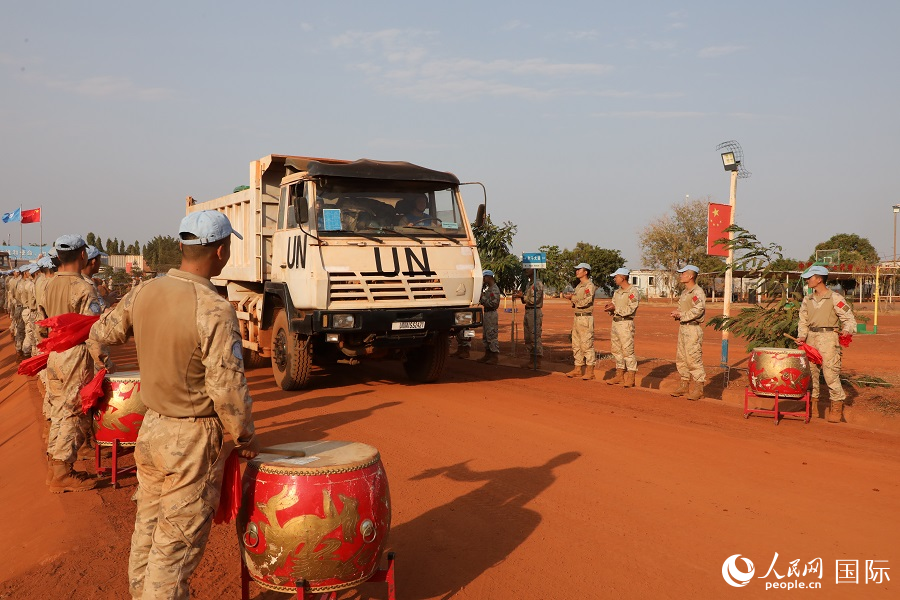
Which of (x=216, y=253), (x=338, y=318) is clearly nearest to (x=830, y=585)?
(x=216, y=253)

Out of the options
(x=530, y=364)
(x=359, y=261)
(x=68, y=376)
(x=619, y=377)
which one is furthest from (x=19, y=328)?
(x=619, y=377)

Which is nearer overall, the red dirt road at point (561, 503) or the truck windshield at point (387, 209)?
the red dirt road at point (561, 503)

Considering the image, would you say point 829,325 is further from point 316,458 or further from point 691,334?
point 316,458

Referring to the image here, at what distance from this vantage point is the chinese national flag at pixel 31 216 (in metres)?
32.2

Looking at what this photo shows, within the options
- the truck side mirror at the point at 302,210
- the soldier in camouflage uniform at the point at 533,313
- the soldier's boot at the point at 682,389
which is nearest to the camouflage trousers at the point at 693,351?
the soldier's boot at the point at 682,389

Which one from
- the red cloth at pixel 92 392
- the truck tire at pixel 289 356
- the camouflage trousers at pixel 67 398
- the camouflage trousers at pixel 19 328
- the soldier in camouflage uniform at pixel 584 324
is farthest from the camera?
the camouflage trousers at pixel 19 328

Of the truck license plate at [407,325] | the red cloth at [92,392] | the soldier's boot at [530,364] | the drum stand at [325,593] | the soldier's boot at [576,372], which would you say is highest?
the truck license plate at [407,325]

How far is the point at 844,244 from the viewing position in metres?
86.8

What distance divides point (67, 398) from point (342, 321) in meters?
4.05

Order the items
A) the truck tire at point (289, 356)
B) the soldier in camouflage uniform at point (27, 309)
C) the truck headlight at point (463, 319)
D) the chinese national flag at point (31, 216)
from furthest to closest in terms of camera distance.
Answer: the chinese national flag at point (31, 216) < the soldier in camouflage uniform at point (27, 309) < the truck tire at point (289, 356) < the truck headlight at point (463, 319)

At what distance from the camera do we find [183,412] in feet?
11.8

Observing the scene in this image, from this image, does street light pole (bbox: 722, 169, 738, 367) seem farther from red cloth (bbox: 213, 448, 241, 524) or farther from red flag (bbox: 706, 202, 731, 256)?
red cloth (bbox: 213, 448, 241, 524)

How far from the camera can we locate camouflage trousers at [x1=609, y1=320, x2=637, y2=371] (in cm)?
1257

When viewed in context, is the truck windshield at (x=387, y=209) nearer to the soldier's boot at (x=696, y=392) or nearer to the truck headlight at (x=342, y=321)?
the truck headlight at (x=342, y=321)
